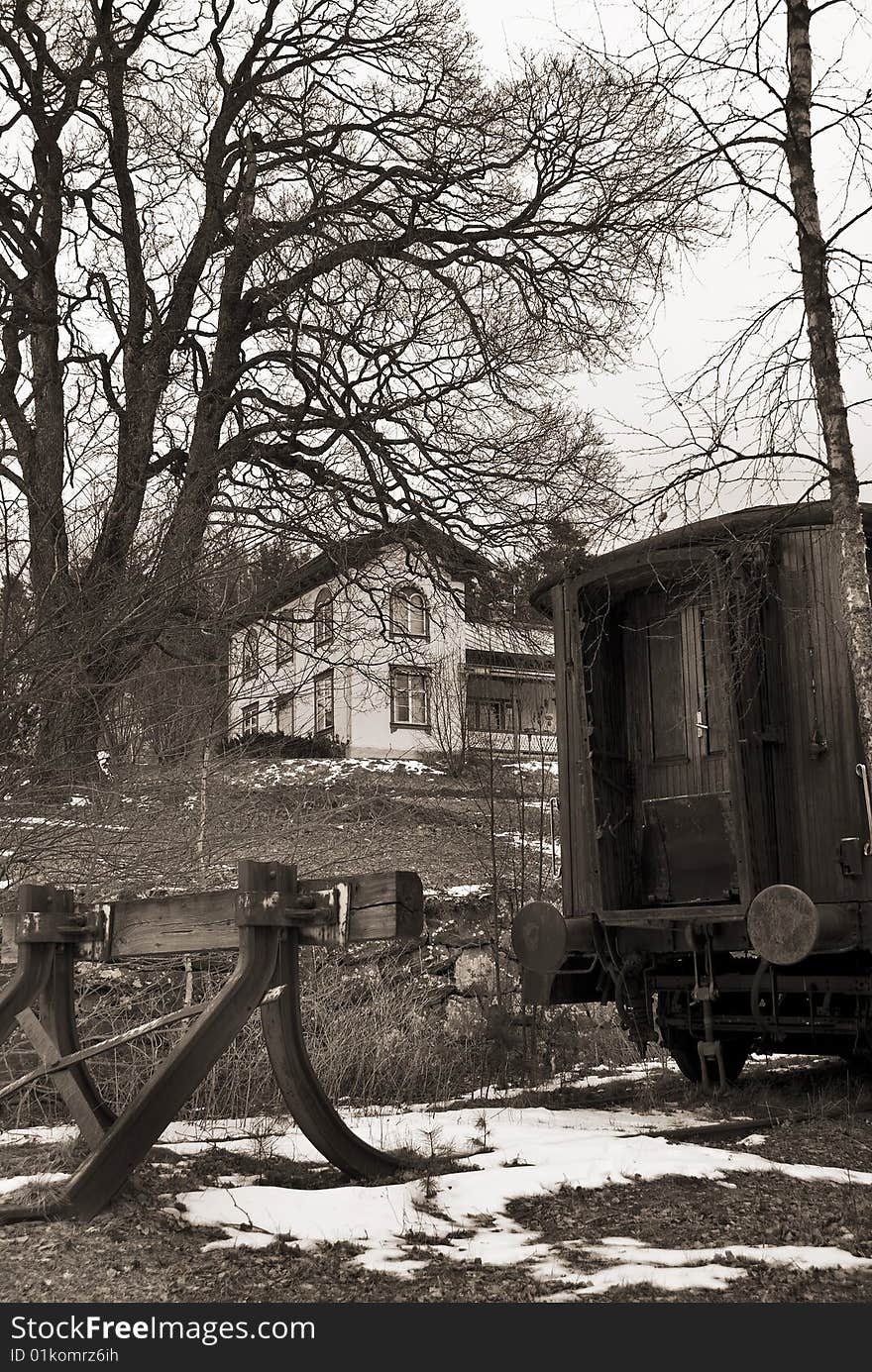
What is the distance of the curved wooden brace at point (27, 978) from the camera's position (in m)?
5.66

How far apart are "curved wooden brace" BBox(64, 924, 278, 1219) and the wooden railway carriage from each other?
2.99 m

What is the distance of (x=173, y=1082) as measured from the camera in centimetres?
484

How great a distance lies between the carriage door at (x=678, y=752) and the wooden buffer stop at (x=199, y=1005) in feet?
11.4

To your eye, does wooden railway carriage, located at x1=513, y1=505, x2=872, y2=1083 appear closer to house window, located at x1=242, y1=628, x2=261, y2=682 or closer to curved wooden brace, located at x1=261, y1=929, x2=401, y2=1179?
house window, located at x1=242, y1=628, x2=261, y2=682

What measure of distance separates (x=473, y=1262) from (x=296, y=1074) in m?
1.17

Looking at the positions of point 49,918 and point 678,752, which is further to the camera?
point 678,752

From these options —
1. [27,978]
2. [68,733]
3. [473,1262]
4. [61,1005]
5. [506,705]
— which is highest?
[506,705]

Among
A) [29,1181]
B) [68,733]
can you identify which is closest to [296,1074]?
[29,1181]

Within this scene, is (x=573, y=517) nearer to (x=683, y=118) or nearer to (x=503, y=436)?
(x=503, y=436)

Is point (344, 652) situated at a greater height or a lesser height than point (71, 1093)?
greater

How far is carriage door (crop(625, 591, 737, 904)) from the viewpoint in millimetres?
8102

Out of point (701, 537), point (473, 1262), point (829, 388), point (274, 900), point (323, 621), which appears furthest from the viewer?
point (323, 621)

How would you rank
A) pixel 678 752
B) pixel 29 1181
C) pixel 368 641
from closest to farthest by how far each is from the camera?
pixel 29 1181
pixel 678 752
pixel 368 641

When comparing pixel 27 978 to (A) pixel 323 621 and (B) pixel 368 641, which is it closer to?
(A) pixel 323 621
